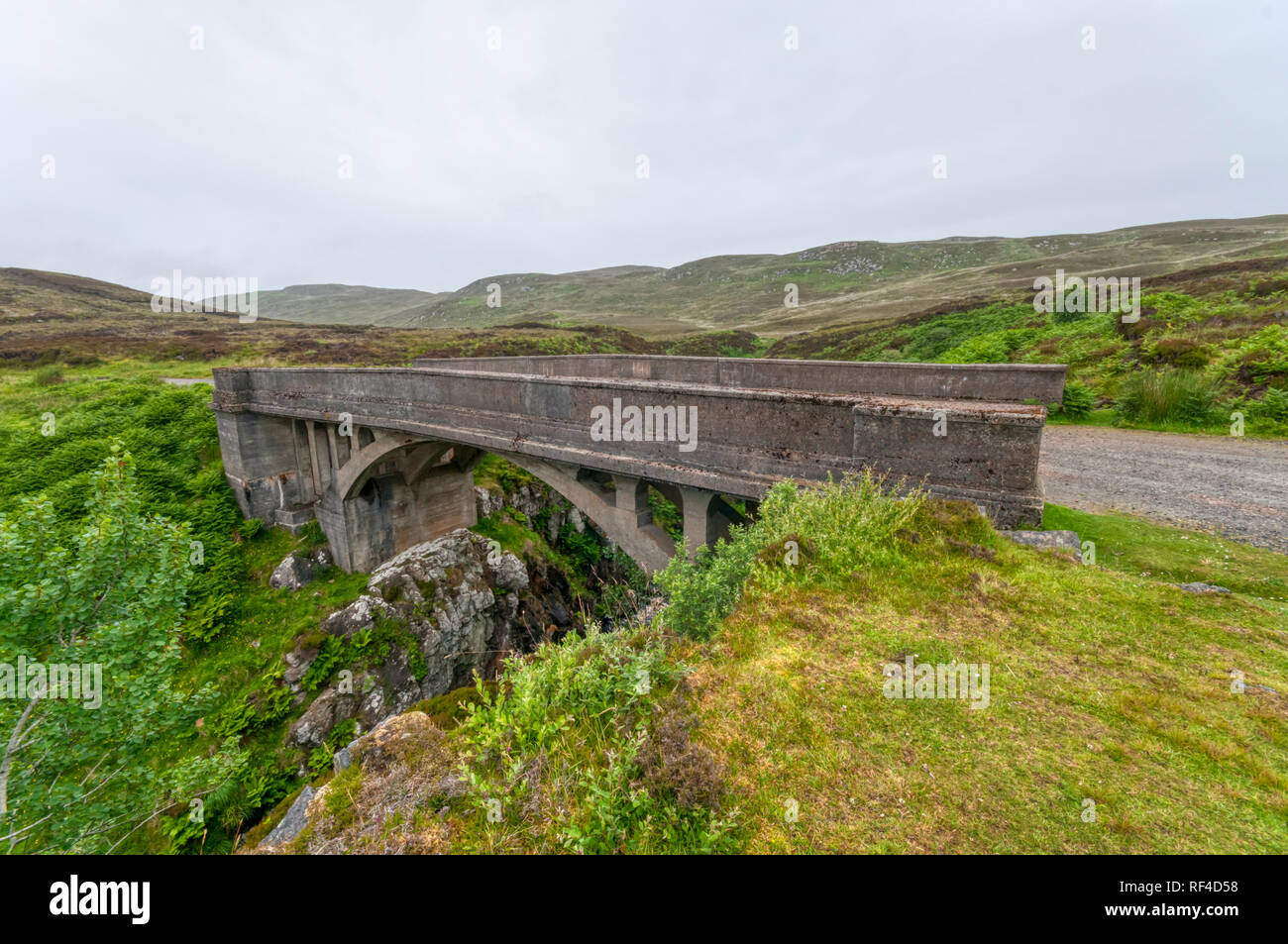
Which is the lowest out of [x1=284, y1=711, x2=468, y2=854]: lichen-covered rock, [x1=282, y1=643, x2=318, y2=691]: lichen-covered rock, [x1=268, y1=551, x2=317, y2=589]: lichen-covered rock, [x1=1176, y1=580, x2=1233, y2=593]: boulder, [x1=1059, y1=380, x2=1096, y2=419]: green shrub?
[x1=282, y1=643, x2=318, y2=691]: lichen-covered rock

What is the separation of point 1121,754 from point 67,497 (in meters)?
21.5

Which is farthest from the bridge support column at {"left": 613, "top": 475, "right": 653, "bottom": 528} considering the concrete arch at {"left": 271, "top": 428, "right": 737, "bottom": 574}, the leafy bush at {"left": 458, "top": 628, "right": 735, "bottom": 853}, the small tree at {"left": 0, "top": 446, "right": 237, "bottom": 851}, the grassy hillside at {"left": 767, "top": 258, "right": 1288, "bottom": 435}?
the grassy hillside at {"left": 767, "top": 258, "right": 1288, "bottom": 435}

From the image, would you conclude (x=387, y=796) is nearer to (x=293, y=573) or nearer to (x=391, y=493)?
(x=391, y=493)

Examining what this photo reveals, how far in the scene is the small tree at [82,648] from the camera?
5.66 meters

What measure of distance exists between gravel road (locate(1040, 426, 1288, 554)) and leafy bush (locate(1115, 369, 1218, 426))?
1.14 meters

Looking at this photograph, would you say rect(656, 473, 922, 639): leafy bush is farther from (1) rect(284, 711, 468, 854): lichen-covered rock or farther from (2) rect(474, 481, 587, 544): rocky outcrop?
(2) rect(474, 481, 587, 544): rocky outcrop

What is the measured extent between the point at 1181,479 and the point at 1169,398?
5962mm

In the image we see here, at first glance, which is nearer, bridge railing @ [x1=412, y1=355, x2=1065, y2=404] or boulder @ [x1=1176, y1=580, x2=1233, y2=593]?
boulder @ [x1=1176, y1=580, x2=1233, y2=593]

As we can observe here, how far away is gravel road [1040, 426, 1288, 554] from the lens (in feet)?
23.5

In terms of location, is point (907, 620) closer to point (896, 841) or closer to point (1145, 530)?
point (896, 841)

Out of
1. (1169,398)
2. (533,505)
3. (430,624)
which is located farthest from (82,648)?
(1169,398)

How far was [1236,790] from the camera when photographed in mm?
2654
